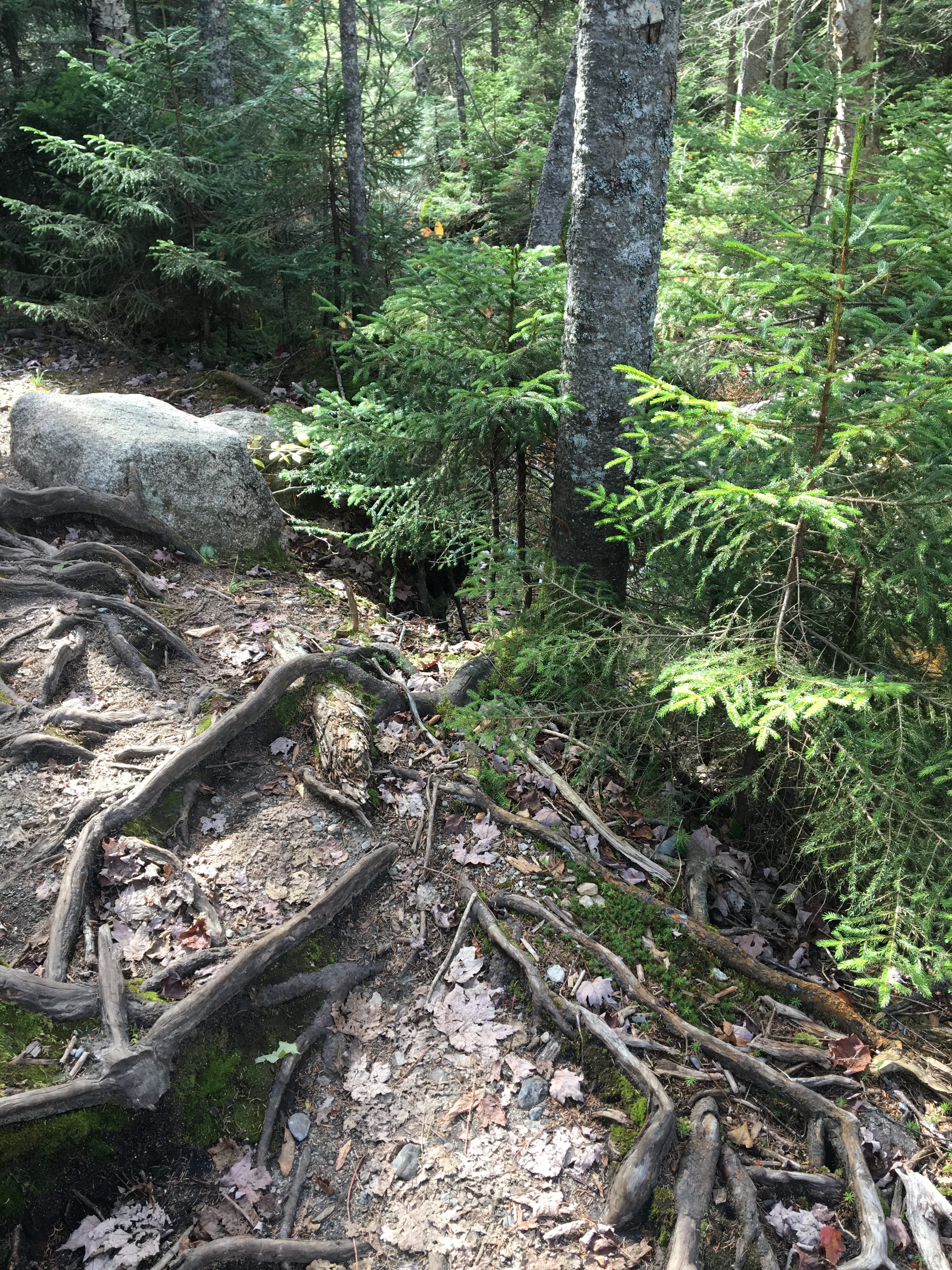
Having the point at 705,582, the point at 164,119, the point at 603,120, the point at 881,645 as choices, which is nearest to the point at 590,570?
the point at 705,582

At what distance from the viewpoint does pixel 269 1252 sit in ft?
9.40

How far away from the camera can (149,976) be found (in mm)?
3381

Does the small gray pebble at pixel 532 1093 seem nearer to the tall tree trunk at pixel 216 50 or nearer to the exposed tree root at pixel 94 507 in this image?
the exposed tree root at pixel 94 507

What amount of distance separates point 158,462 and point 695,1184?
5.95 meters

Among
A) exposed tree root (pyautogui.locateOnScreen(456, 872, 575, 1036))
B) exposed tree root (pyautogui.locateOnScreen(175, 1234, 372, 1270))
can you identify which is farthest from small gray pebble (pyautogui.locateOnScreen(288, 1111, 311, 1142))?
exposed tree root (pyautogui.locateOnScreen(456, 872, 575, 1036))

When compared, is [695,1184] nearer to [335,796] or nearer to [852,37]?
[335,796]

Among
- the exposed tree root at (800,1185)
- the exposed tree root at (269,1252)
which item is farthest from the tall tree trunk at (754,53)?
the exposed tree root at (269,1252)

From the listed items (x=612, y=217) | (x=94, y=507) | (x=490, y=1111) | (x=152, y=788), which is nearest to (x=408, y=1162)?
(x=490, y=1111)

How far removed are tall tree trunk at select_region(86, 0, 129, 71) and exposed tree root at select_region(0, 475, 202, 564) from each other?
10.1 m

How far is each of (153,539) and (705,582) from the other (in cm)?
450

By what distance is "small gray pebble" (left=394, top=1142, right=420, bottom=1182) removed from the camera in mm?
3162

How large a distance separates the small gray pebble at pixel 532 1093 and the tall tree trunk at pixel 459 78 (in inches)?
659

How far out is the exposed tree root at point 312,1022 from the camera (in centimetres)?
321

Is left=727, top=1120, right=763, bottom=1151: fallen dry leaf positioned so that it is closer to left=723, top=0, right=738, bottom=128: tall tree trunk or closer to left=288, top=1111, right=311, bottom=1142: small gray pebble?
left=288, top=1111, right=311, bottom=1142: small gray pebble
